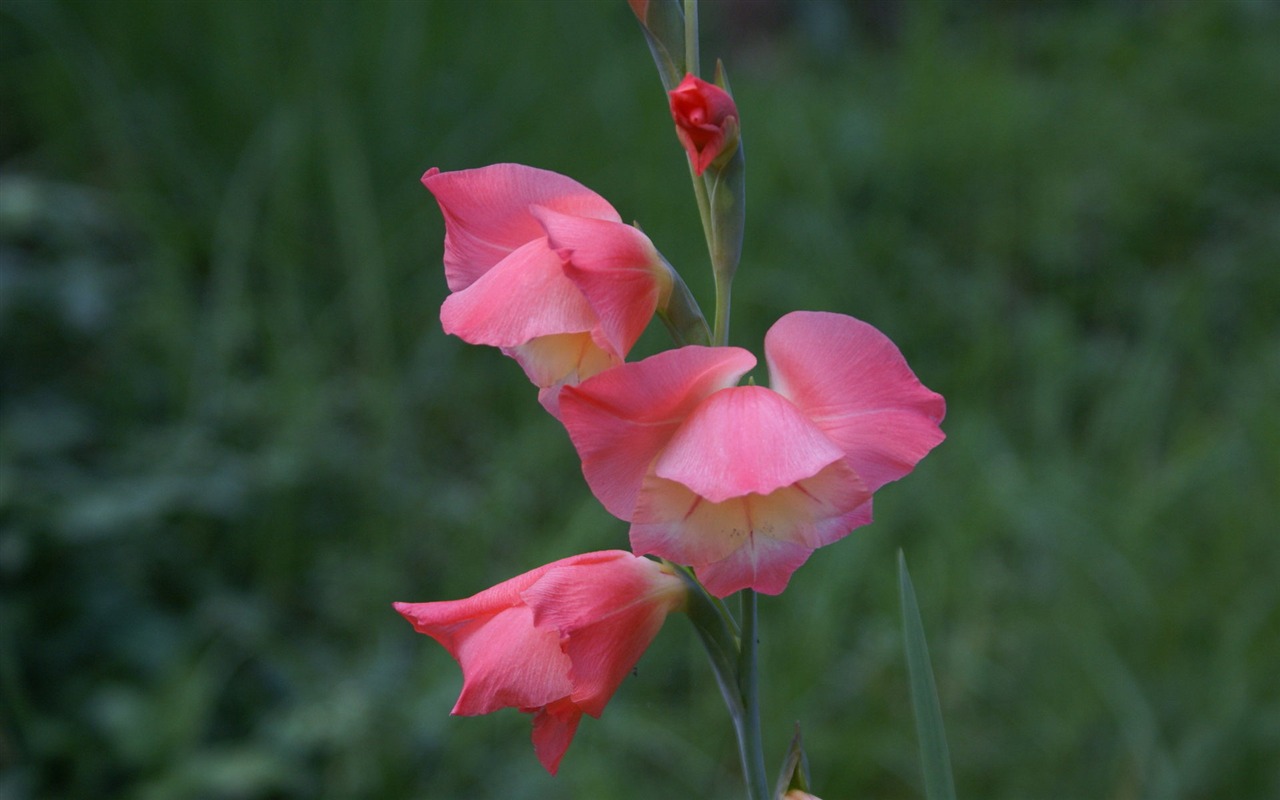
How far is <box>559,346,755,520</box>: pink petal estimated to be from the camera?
500 millimetres

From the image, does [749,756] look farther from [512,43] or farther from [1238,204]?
[1238,204]

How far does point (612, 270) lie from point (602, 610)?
173 millimetres

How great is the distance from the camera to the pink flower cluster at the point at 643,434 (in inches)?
20.0

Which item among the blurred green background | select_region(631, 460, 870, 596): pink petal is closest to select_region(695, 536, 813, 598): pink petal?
select_region(631, 460, 870, 596): pink petal

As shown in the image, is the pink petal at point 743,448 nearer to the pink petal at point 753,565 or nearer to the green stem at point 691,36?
the pink petal at point 753,565

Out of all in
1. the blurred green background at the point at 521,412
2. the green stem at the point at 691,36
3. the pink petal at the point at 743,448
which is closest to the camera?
the pink petal at the point at 743,448

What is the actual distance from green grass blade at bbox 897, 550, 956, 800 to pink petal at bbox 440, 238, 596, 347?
20cm

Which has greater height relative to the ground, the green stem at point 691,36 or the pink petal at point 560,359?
→ the green stem at point 691,36

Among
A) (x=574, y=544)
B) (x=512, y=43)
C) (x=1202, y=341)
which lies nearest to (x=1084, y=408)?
(x=1202, y=341)

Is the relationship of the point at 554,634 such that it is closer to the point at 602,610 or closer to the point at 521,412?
the point at 602,610

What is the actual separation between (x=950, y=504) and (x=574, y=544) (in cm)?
75

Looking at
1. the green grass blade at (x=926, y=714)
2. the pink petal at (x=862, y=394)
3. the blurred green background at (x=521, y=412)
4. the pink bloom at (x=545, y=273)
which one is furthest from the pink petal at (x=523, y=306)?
the blurred green background at (x=521, y=412)

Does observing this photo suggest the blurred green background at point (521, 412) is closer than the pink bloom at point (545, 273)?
No

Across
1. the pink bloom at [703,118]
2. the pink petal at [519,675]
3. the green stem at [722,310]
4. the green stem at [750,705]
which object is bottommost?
the green stem at [750,705]
